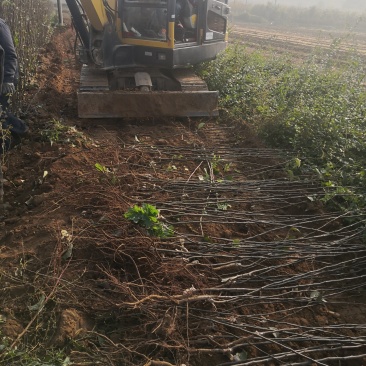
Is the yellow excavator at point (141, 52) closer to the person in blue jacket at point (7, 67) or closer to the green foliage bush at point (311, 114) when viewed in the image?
the green foliage bush at point (311, 114)

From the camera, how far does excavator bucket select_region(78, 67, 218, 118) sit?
643cm

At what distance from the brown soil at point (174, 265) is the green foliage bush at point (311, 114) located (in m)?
0.45

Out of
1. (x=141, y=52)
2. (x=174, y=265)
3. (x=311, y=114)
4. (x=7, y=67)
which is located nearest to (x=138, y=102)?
(x=141, y=52)

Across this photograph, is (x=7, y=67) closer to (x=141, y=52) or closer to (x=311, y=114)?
(x=141, y=52)

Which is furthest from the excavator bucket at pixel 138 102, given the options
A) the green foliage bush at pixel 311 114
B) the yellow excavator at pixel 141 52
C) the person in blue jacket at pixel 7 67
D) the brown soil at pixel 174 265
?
the brown soil at pixel 174 265

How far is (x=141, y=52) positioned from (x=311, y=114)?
124 inches

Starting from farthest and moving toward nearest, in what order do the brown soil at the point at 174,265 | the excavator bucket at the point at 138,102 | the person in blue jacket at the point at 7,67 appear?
the excavator bucket at the point at 138,102, the person in blue jacket at the point at 7,67, the brown soil at the point at 174,265

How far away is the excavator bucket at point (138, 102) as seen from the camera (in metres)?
6.43

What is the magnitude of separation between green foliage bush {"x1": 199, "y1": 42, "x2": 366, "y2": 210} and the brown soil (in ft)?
1.49

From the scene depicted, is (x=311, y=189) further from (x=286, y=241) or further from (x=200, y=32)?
(x=200, y=32)

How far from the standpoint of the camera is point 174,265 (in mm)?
3166

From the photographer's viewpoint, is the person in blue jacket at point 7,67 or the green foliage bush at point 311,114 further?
the person in blue jacket at point 7,67

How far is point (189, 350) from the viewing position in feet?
8.49

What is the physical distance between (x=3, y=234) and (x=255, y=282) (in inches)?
90.5
